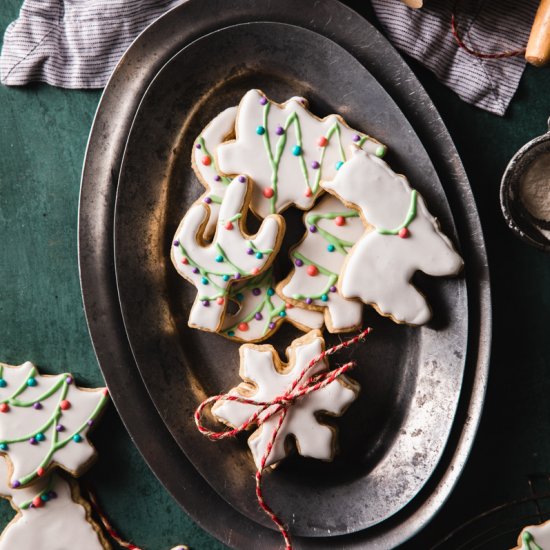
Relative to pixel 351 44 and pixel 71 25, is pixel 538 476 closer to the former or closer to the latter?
pixel 351 44

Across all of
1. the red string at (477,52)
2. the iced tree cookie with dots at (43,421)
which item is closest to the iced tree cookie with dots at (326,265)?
the red string at (477,52)

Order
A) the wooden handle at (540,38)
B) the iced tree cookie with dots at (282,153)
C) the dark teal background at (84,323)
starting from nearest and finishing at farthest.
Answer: the wooden handle at (540,38)
the iced tree cookie with dots at (282,153)
the dark teal background at (84,323)

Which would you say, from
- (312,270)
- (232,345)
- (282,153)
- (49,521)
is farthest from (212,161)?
(49,521)

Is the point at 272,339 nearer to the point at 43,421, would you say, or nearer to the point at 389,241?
the point at 389,241

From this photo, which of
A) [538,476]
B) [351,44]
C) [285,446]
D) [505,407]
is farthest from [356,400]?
[351,44]

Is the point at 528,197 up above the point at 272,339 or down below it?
above

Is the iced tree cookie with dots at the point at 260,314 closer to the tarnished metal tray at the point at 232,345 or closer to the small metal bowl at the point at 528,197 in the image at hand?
the tarnished metal tray at the point at 232,345
